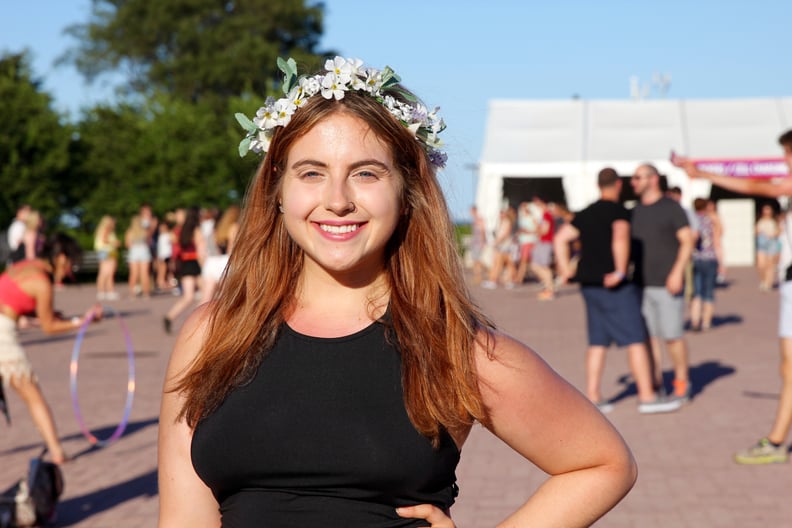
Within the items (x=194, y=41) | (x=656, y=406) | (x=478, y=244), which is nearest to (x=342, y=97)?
(x=656, y=406)

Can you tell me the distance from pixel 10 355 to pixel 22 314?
0.36 m

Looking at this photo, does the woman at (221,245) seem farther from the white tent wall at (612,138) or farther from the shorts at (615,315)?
the white tent wall at (612,138)

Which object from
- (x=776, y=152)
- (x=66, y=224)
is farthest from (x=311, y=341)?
(x=66, y=224)

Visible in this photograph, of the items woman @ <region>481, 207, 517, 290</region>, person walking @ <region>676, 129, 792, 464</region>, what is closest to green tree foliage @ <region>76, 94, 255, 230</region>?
woman @ <region>481, 207, 517, 290</region>

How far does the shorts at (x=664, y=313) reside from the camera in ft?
35.1

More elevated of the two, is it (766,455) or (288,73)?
(288,73)

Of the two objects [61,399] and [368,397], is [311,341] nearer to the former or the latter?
[368,397]

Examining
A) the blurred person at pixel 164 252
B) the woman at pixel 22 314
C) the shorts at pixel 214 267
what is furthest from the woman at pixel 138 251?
the woman at pixel 22 314

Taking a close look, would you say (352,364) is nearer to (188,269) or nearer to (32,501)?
(32,501)

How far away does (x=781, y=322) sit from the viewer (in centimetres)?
787

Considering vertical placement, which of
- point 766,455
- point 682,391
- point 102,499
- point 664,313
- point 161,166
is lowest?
point 102,499

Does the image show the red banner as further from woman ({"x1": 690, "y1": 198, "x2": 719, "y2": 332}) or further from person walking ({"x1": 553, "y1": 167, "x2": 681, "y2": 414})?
person walking ({"x1": 553, "y1": 167, "x2": 681, "y2": 414})

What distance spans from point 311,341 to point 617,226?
26.2 feet

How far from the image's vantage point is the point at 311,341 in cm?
251
